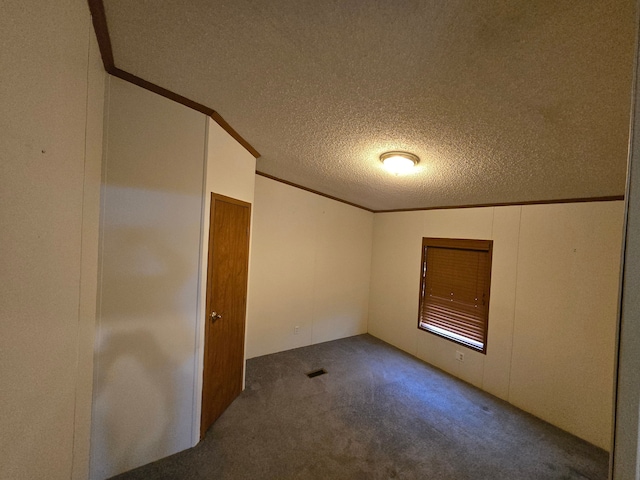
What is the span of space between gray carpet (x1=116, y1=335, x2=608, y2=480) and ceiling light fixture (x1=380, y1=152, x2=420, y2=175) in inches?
91.7

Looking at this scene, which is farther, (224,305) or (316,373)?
(316,373)

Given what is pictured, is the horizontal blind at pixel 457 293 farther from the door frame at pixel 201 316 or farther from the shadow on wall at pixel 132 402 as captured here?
the shadow on wall at pixel 132 402

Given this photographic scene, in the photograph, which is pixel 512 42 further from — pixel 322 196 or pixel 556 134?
pixel 322 196

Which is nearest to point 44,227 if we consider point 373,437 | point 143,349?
point 143,349

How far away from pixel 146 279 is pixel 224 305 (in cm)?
72

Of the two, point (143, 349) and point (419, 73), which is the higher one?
point (419, 73)

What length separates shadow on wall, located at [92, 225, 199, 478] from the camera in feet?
5.08

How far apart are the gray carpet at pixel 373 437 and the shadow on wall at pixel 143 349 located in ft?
0.61

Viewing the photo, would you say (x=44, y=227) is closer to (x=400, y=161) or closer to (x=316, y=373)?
(x=400, y=161)

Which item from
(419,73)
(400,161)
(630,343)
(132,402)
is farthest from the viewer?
(400,161)

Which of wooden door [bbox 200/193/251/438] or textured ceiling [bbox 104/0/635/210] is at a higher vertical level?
textured ceiling [bbox 104/0/635/210]

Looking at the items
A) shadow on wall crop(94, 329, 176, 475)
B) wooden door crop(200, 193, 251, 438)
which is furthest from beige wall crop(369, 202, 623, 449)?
shadow on wall crop(94, 329, 176, 475)

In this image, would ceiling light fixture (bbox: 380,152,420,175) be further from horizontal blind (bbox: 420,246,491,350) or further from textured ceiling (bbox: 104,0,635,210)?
horizontal blind (bbox: 420,246,491,350)

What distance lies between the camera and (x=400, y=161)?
2062 millimetres
